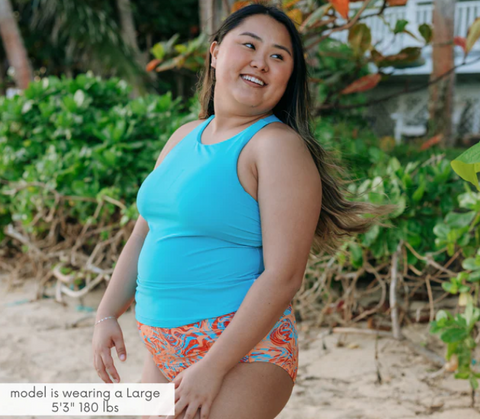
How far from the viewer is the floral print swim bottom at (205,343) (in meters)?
1.26

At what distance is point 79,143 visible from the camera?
4.41m

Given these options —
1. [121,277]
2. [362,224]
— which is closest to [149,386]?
[121,277]

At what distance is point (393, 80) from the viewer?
13.7 meters

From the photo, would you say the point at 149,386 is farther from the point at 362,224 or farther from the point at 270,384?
the point at 362,224

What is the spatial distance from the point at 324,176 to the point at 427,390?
1686 mm

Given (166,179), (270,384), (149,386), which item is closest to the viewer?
(270,384)

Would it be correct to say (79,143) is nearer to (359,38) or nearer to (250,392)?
(359,38)

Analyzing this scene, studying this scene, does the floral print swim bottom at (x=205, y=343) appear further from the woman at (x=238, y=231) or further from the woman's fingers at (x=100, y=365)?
the woman's fingers at (x=100, y=365)

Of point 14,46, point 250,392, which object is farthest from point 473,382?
point 14,46

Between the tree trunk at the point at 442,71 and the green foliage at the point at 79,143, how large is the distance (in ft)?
10.8

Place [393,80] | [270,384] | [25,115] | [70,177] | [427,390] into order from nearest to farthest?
[270,384]
[427,390]
[70,177]
[25,115]
[393,80]

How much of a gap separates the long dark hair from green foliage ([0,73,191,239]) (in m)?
2.22

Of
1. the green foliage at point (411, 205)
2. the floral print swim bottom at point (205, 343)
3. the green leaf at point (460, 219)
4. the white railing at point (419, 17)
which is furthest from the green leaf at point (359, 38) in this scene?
the white railing at point (419, 17)

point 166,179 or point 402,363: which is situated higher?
point 166,179
